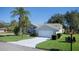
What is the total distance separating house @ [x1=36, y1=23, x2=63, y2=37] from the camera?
653 cm

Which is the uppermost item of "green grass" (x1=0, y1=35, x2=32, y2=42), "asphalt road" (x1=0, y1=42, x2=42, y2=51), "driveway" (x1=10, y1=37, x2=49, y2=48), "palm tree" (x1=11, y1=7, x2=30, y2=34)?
"palm tree" (x1=11, y1=7, x2=30, y2=34)

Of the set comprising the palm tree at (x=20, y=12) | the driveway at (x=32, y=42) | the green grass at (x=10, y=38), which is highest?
the palm tree at (x=20, y=12)

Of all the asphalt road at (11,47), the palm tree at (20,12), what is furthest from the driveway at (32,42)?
the palm tree at (20,12)

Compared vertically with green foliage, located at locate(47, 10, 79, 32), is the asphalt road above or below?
below

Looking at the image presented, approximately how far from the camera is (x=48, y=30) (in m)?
6.59

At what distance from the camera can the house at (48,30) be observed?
6.53 meters

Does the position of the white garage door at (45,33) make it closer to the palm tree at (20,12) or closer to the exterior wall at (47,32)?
the exterior wall at (47,32)

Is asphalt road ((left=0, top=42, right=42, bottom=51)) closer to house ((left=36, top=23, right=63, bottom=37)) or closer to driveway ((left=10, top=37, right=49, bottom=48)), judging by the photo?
driveway ((left=10, top=37, right=49, bottom=48))

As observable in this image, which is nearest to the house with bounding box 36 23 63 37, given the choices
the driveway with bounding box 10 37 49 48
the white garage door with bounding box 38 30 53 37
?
the white garage door with bounding box 38 30 53 37

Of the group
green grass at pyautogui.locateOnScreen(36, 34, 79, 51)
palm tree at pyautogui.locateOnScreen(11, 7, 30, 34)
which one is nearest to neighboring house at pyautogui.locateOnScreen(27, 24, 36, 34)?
palm tree at pyautogui.locateOnScreen(11, 7, 30, 34)

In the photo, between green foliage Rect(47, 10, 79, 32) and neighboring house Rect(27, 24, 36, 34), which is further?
neighboring house Rect(27, 24, 36, 34)

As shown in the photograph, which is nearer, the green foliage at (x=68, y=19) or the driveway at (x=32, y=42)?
the green foliage at (x=68, y=19)

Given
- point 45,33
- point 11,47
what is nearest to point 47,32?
point 45,33
